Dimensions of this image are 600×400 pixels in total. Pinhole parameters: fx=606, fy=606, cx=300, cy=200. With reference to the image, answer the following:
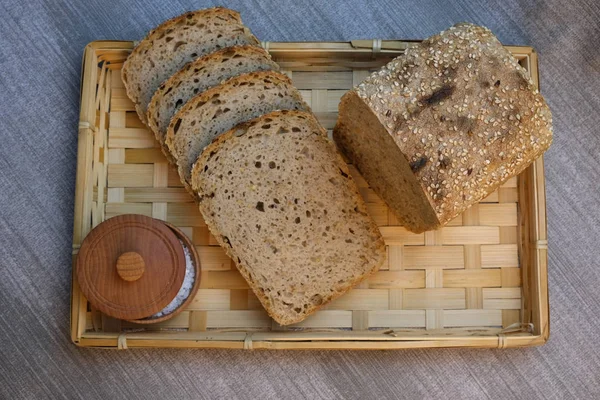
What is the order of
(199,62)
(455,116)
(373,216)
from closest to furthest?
1. (455,116)
2. (199,62)
3. (373,216)

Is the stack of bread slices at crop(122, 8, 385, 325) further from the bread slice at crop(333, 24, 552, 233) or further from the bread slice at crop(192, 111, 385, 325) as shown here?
the bread slice at crop(333, 24, 552, 233)

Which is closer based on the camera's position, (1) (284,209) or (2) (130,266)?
(2) (130,266)

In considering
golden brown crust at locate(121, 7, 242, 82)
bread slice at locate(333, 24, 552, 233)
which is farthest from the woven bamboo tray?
bread slice at locate(333, 24, 552, 233)

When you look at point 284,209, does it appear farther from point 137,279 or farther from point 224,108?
point 137,279

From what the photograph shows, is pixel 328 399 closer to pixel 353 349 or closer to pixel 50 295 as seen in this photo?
pixel 353 349

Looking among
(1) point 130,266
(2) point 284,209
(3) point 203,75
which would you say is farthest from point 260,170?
(1) point 130,266
